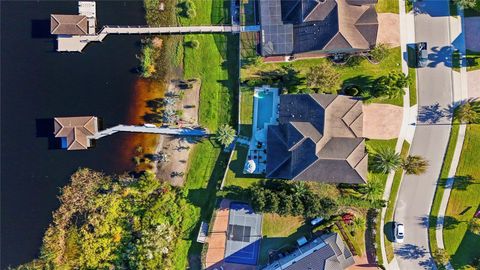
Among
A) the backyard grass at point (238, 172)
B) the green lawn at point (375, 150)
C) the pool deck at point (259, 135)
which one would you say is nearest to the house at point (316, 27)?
the pool deck at point (259, 135)

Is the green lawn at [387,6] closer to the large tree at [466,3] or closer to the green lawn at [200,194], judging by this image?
the large tree at [466,3]

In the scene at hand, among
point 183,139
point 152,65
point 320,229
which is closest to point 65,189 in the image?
point 183,139

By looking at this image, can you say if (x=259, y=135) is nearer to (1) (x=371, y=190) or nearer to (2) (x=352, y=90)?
(2) (x=352, y=90)

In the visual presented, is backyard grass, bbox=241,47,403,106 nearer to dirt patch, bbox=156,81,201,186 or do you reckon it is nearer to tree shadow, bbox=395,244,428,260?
dirt patch, bbox=156,81,201,186

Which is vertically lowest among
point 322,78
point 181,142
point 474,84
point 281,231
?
point 281,231

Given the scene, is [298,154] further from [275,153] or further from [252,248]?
[252,248]

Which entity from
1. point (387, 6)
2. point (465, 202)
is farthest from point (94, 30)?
point (465, 202)
